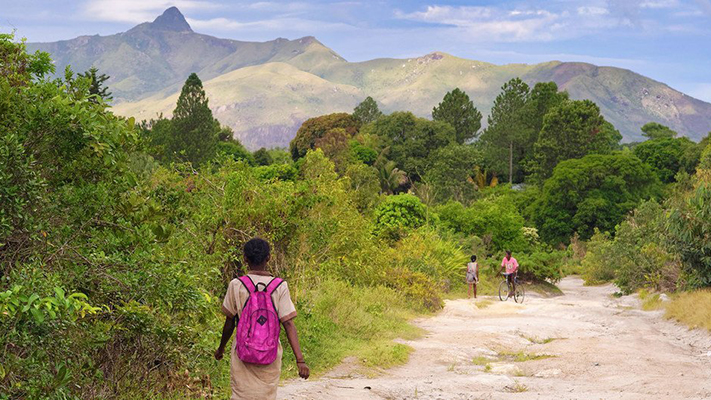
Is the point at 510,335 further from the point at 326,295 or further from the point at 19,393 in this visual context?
the point at 19,393

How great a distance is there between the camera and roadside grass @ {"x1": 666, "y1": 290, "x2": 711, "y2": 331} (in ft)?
59.8

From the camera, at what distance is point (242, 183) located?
12562 millimetres

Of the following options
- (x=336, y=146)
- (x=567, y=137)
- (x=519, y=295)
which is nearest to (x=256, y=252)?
(x=519, y=295)

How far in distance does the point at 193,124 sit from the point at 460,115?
40269mm

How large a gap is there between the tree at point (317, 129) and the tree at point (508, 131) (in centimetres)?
1607

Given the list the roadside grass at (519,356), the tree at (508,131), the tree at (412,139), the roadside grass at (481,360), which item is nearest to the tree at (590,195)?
the tree at (412,139)

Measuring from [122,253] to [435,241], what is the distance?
23868mm

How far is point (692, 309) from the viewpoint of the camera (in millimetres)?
19500

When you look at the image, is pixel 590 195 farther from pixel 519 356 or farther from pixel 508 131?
pixel 519 356

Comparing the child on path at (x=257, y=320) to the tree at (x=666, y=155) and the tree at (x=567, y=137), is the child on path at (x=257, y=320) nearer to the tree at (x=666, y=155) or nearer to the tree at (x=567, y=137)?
the tree at (x=666, y=155)

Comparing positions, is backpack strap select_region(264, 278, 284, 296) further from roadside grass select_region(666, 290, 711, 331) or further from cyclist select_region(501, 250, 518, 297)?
cyclist select_region(501, 250, 518, 297)

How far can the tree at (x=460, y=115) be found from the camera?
101938 millimetres

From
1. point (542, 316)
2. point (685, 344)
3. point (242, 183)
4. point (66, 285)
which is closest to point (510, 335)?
point (685, 344)

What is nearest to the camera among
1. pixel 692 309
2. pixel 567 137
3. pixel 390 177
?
pixel 692 309
